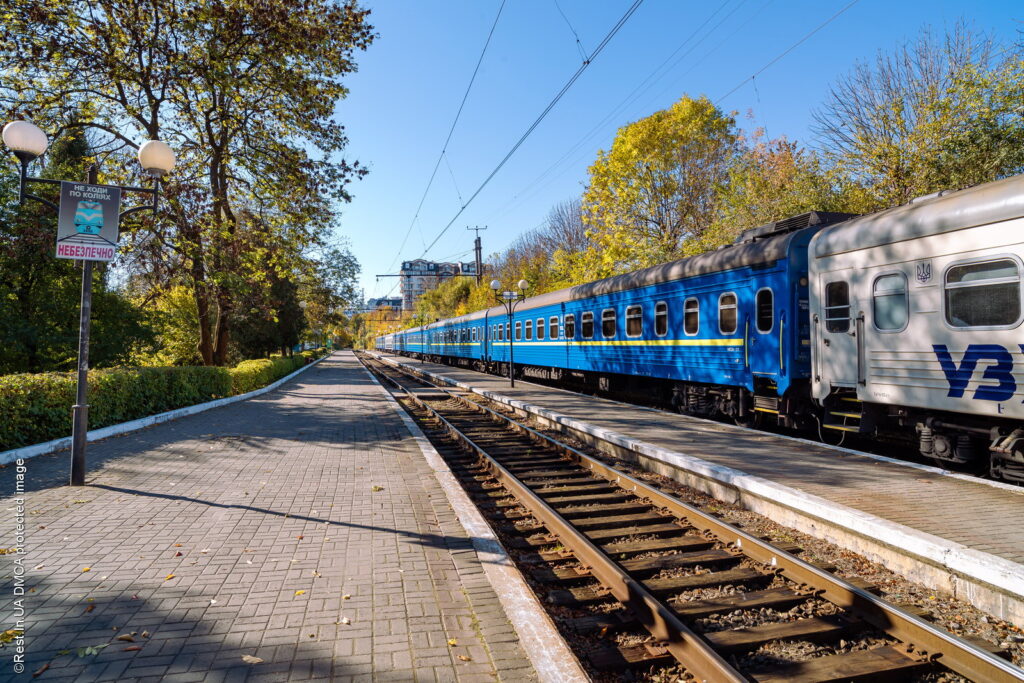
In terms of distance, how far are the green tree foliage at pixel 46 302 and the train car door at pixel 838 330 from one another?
54.0ft

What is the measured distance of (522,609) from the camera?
3631mm

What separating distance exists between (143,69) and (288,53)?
13.2 ft

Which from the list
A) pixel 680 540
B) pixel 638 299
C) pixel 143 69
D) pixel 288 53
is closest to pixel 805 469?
pixel 680 540

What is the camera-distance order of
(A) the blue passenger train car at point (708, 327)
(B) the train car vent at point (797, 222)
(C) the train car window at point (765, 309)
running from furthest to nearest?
1. (C) the train car window at point (765, 309)
2. (B) the train car vent at point (797, 222)
3. (A) the blue passenger train car at point (708, 327)

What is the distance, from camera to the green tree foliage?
14023 mm

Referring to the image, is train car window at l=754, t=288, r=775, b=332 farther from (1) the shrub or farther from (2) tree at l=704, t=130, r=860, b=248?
(1) the shrub

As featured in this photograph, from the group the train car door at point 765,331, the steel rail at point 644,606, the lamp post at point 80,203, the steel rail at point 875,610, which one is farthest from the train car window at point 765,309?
the lamp post at point 80,203

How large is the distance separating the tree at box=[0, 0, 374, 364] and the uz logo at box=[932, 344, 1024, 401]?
50.1 ft

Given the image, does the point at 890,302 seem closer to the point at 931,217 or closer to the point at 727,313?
the point at 931,217

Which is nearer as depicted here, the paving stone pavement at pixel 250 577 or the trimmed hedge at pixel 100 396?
the paving stone pavement at pixel 250 577

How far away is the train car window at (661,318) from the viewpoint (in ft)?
41.7

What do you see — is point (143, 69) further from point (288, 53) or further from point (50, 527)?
point (50, 527)

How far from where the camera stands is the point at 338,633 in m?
A: 3.36

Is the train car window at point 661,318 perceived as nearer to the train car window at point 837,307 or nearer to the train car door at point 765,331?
the train car door at point 765,331
